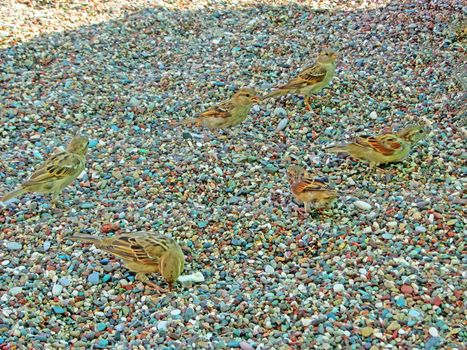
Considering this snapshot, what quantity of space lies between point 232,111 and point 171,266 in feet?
8.47

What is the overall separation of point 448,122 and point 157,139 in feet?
10.0

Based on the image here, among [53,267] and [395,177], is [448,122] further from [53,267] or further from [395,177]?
[53,267]

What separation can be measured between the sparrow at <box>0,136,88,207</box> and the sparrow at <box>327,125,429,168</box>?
2463 millimetres

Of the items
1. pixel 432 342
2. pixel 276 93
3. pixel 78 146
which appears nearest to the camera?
pixel 432 342

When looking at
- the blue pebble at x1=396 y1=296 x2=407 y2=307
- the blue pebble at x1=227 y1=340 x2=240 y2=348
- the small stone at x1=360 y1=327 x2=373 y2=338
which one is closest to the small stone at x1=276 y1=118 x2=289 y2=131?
the blue pebble at x1=396 y1=296 x2=407 y2=307

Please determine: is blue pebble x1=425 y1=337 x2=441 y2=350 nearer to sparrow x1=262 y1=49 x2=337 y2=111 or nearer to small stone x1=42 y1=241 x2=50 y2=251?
small stone x1=42 y1=241 x2=50 y2=251

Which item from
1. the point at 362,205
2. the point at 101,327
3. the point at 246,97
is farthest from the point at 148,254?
the point at 246,97

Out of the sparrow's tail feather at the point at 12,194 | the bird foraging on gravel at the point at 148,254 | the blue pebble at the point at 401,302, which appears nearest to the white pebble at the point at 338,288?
the blue pebble at the point at 401,302

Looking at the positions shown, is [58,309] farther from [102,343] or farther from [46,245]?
[46,245]

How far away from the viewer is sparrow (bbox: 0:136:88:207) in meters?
6.46

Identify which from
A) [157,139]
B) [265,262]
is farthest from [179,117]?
[265,262]

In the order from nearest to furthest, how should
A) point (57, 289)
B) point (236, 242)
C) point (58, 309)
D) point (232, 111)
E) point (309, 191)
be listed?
point (58, 309)
point (57, 289)
point (236, 242)
point (309, 191)
point (232, 111)

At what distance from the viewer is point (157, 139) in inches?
304

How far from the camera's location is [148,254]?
5.49 meters
